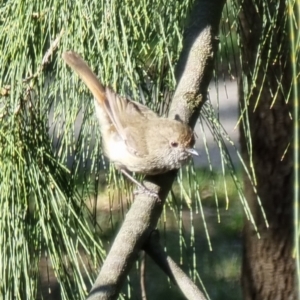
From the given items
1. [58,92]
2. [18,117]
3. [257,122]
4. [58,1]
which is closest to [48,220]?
[18,117]

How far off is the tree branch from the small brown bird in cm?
12

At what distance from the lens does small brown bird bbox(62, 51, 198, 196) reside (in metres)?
2.07

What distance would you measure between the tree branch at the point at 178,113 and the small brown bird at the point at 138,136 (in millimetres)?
124

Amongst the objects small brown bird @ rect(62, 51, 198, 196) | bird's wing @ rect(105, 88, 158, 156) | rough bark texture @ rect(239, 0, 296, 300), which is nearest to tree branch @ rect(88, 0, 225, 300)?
small brown bird @ rect(62, 51, 198, 196)

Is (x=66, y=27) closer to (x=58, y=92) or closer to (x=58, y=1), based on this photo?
(x=58, y=1)

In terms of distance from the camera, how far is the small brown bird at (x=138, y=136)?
207 cm

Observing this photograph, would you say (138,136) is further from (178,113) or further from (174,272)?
(174,272)

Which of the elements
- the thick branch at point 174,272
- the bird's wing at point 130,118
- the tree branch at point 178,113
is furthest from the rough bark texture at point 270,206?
the thick branch at point 174,272

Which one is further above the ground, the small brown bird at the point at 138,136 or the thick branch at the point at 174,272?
the small brown bird at the point at 138,136

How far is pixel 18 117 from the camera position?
166 cm

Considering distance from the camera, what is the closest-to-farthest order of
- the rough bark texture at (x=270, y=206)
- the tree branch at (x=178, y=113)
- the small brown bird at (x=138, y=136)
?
the tree branch at (x=178, y=113), the small brown bird at (x=138, y=136), the rough bark texture at (x=270, y=206)

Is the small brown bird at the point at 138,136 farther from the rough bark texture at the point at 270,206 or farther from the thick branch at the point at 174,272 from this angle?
the rough bark texture at the point at 270,206

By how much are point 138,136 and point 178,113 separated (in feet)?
2.07

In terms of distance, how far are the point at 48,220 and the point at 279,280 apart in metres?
1.99
